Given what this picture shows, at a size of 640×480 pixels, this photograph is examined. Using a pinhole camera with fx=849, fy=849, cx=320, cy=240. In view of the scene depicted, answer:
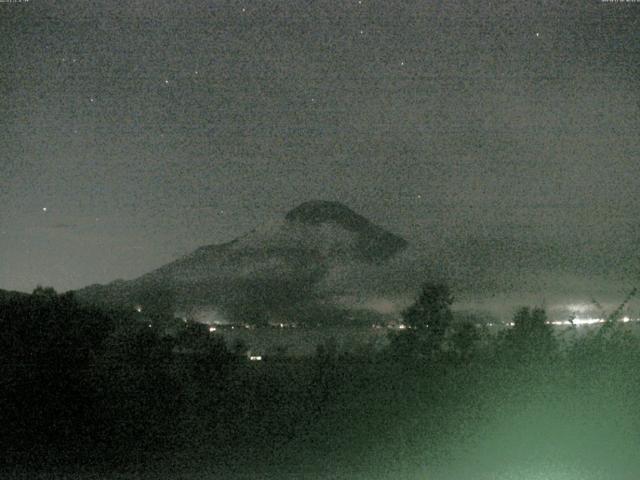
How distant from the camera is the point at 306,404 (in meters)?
14.0

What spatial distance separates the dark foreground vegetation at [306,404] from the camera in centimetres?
1175

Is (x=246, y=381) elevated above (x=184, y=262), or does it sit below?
below

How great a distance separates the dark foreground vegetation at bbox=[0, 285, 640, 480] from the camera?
38.5 ft

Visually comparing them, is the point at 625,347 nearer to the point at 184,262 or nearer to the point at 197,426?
the point at 197,426

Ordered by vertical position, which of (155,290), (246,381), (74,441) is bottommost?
(74,441)

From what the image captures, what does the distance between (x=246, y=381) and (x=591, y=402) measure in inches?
229

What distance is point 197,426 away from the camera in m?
13.6

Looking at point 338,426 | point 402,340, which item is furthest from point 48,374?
point 402,340

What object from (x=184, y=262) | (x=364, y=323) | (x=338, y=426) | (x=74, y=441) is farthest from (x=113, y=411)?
(x=184, y=262)

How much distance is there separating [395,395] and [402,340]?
517 cm

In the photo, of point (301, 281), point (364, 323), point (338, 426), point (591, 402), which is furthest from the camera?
point (301, 281)

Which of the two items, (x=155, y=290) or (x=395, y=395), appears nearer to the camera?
(x=395, y=395)

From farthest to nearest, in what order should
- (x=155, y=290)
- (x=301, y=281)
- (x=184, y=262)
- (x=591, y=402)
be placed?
(x=301, y=281) → (x=184, y=262) → (x=155, y=290) → (x=591, y=402)

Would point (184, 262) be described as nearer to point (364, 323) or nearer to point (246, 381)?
point (364, 323)
